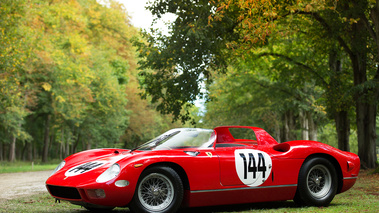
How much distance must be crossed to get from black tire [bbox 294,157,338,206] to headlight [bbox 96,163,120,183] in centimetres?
291

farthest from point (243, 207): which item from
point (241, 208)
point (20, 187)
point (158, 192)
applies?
point (20, 187)

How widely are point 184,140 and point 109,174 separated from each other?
1395 millimetres

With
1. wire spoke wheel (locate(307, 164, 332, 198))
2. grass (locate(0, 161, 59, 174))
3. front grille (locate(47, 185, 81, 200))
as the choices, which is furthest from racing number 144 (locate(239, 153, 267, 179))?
grass (locate(0, 161, 59, 174))

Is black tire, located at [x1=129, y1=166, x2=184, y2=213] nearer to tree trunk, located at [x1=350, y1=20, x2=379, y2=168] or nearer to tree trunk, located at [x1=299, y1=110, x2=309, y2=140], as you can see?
tree trunk, located at [x1=350, y1=20, x2=379, y2=168]

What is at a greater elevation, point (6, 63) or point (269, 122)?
point (6, 63)

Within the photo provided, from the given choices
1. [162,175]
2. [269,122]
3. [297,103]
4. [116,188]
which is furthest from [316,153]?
[269,122]

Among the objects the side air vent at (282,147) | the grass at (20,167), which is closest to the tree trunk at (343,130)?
the side air vent at (282,147)

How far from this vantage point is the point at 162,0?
1659cm

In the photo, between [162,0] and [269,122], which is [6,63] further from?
[269,122]

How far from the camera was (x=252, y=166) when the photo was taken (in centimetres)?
634

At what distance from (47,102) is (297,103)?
18.8 m

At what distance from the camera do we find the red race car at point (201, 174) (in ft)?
18.1

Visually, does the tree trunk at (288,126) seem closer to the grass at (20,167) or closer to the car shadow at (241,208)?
the grass at (20,167)

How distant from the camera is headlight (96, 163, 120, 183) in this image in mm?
5479
